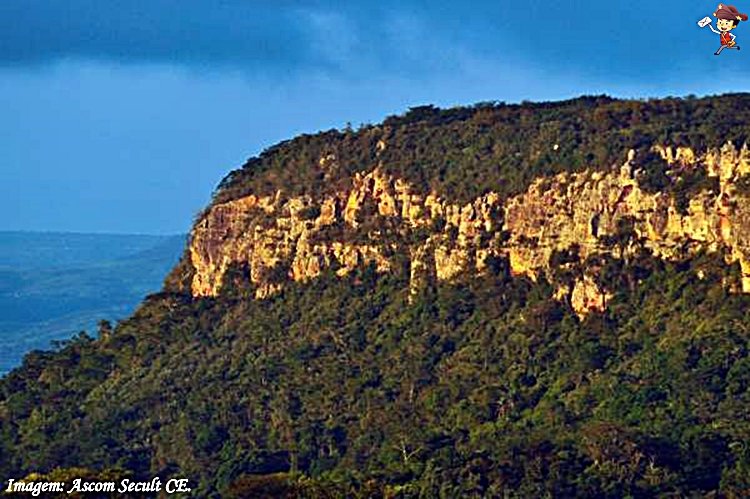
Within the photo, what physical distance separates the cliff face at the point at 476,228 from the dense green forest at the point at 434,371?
2.80ft

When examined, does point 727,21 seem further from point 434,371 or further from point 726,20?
point 434,371

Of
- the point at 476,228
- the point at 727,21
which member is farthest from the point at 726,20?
the point at 476,228

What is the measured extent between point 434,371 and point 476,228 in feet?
23.2

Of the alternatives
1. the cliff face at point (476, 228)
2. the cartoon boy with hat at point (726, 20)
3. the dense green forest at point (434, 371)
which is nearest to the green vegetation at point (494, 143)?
the dense green forest at point (434, 371)

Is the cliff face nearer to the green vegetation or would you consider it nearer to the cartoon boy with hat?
the green vegetation

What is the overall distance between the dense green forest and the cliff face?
85cm

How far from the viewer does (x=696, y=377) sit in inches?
3442

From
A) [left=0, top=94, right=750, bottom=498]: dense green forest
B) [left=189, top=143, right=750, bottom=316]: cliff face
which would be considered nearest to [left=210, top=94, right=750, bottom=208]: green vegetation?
[left=0, top=94, right=750, bottom=498]: dense green forest

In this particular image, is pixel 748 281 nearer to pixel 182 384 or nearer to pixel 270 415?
pixel 270 415

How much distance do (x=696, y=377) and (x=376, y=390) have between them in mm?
17822

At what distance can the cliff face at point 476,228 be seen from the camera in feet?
300

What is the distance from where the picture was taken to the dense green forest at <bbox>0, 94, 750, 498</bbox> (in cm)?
8094

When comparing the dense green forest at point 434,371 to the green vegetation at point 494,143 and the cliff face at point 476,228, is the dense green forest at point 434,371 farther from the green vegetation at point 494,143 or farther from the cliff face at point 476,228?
the cliff face at point 476,228

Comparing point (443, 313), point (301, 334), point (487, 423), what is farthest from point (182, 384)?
point (487, 423)
